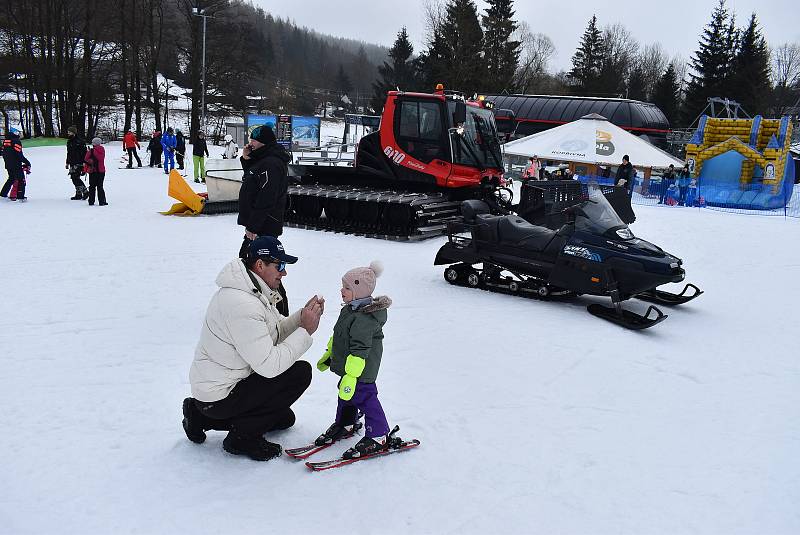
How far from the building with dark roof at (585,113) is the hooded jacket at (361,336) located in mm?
31740

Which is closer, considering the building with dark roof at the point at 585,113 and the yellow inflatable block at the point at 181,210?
the yellow inflatable block at the point at 181,210

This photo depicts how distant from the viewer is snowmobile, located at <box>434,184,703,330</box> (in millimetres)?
7418

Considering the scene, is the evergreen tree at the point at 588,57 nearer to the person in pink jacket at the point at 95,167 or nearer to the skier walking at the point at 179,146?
the skier walking at the point at 179,146

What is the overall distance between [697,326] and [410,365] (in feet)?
12.5

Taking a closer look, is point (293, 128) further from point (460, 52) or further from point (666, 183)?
point (460, 52)

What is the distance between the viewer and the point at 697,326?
297 inches

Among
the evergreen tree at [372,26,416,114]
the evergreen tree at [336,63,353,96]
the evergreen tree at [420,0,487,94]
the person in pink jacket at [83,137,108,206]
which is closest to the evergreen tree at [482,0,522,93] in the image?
the evergreen tree at [420,0,487,94]

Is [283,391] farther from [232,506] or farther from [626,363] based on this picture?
[626,363]

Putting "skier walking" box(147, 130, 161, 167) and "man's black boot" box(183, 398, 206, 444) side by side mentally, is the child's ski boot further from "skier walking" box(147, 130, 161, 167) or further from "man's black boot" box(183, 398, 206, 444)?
"skier walking" box(147, 130, 161, 167)

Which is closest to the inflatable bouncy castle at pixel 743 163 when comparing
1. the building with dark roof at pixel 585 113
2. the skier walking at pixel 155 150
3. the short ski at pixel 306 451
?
the building with dark roof at pixel 585 113

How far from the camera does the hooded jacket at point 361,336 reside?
3.79 m

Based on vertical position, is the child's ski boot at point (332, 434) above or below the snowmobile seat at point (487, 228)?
below

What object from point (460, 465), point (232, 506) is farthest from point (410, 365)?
point (232, 506)

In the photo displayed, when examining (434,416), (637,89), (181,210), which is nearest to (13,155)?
(181,210)
